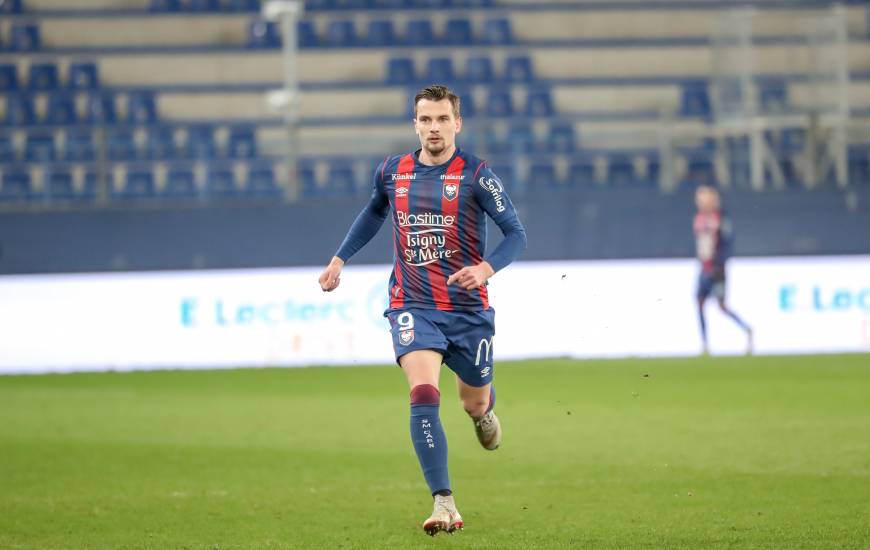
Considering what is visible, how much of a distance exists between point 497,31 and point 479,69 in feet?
4.17

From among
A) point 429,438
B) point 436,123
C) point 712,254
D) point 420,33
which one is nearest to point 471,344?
point 429,438

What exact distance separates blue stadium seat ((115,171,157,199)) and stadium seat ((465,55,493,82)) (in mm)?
8046

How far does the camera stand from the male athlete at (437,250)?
21.3ft

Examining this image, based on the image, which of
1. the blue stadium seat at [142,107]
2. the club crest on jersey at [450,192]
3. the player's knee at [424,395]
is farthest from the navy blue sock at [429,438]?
the blue stadium seat at [142,107]

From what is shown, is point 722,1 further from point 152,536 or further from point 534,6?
point 152,536

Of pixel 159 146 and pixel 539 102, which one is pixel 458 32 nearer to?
pixel 539 102

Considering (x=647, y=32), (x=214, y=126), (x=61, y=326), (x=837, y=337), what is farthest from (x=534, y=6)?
(x=61, y=326)

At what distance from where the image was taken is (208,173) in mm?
20422

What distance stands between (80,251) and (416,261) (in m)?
13.0

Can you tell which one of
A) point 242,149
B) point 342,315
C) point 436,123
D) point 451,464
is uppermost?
point 436,123

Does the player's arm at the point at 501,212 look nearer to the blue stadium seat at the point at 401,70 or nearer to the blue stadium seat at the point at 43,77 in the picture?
the blue stadium seat at the point at 43,77

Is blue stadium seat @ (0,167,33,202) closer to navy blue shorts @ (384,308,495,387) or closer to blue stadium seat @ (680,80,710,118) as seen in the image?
blue stadium seat @ (680,80,710,118)

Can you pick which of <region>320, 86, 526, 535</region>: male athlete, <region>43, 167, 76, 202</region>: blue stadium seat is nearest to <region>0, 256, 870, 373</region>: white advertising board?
<region>43, 167, 76, 202</region>: blue stadium seat

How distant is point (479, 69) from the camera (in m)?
27.1
